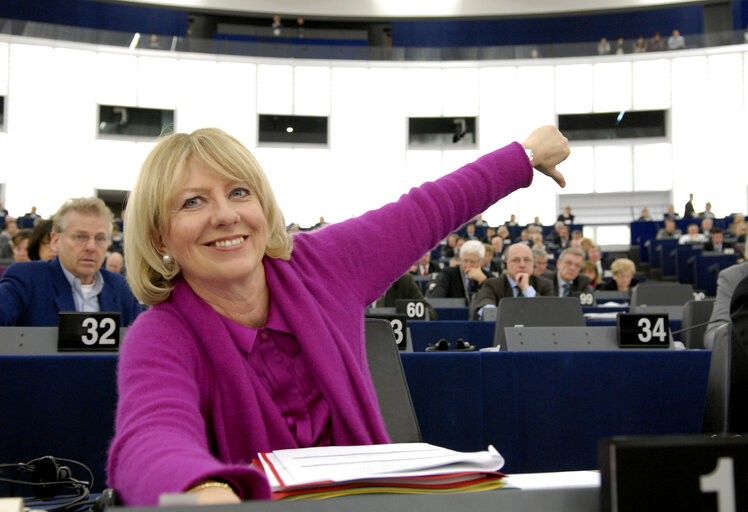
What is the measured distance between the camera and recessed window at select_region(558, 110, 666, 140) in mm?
19938

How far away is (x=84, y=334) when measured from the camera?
2605 millimetres

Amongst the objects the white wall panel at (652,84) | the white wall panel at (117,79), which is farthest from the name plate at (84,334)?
the white wall panel at (652,84)

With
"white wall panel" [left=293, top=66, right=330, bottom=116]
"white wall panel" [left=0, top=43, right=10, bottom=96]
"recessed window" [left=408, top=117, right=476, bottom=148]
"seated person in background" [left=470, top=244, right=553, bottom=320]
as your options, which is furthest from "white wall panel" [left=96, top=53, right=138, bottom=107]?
"seated person in background" [left=470, top=244, right=553, bottom=320]

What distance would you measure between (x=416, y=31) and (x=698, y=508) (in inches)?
862

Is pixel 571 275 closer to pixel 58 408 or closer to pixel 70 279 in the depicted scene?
pixel 70 279

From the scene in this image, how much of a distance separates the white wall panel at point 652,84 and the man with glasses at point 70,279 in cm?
1820

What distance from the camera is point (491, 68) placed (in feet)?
64.6

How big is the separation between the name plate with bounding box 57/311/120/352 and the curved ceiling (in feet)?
59.8

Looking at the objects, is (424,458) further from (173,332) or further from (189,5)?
(189,5)

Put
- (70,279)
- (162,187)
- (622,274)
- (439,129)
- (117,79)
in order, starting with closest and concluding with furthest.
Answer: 1. (162,187)
2. (70,279)
3. (622,274)
4. (117,79)
5. (439,129)

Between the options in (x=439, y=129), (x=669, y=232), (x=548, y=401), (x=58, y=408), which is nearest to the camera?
(x=58, y=408)

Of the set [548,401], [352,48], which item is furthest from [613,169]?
[548,401]

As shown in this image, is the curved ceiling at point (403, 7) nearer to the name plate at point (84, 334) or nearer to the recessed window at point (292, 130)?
the recessed window at point (292, 130)

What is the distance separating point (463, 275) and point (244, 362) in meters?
6.03
